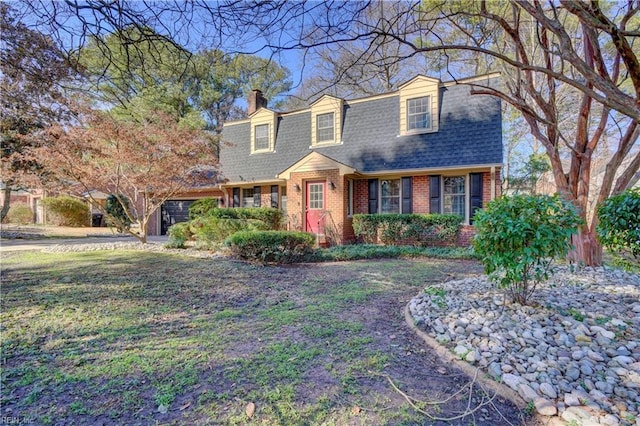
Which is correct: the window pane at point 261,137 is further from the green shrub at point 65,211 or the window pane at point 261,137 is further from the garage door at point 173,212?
the green shrub at point 65,211

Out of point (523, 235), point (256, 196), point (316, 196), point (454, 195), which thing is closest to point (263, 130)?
point (256, 196)

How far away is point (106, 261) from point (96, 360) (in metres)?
5.45

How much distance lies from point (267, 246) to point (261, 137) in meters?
8.18

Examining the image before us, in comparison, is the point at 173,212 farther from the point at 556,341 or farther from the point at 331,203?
the point at 556,341

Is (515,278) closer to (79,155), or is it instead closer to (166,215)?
(79,155)

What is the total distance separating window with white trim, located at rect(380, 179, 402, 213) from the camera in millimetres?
11266

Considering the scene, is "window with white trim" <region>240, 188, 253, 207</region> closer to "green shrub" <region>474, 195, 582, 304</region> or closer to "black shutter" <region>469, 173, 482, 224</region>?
"black shutter" <region>469, 173, 482, 224</region>

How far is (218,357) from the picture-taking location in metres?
2.82

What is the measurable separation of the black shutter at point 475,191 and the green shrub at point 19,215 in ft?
82.8

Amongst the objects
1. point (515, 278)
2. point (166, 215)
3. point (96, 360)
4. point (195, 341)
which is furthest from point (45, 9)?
point (166, 215)

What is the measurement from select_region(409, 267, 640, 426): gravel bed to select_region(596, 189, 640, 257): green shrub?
0.64 meters

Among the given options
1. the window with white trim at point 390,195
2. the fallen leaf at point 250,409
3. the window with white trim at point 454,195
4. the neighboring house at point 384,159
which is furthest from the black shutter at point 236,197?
the fallen leaf at point 250,409

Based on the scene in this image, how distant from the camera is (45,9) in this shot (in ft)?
11.0

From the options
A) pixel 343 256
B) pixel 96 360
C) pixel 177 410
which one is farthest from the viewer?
pixel 343 256
